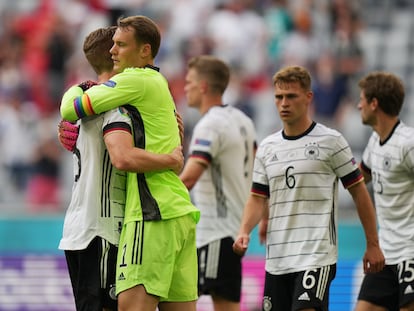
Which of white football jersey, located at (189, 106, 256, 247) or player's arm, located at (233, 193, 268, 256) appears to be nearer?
player's arm, located at (233, 193, 268, 256)

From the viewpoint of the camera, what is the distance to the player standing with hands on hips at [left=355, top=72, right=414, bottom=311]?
845 cm

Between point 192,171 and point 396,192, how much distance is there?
1732mm

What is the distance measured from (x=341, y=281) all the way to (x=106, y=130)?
5903 mm

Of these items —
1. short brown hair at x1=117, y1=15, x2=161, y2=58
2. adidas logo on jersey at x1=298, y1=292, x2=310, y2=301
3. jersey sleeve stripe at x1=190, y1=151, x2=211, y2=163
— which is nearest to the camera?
short brown hair at x1=117, y1=15, x2=161, y2=58

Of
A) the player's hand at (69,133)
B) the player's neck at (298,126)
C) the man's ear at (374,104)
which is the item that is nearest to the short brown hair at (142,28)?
the player's hand at (69,133)

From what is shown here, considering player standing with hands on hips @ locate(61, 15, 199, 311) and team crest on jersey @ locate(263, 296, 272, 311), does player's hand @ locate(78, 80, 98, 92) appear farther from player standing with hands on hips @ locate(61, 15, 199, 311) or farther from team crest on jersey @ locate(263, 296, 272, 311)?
team crest on jersey @ locate(263, 296, 272, 311)

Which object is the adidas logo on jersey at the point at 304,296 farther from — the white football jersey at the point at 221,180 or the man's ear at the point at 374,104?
the white football jersey at the point at 221,180

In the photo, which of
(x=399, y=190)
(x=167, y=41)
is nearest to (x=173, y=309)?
(x=399, y=190)

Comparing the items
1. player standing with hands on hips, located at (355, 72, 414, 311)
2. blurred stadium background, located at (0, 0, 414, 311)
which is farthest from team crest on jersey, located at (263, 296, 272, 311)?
blurred stadium background, located at (0, 0, 414, 311)

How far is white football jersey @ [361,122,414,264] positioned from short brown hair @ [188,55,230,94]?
168 centimetres

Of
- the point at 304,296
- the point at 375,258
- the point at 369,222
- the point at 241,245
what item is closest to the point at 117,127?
the point at 241,245

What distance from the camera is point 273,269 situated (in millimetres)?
7836

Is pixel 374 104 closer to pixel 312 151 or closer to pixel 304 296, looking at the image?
pixel 312 151

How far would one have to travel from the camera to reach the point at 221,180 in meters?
9.52
